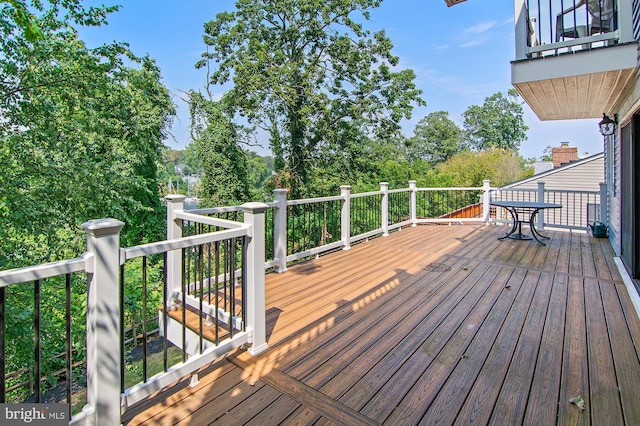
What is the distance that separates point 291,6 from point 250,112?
5.04m

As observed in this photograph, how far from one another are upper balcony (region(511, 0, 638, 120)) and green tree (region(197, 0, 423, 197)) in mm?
10579

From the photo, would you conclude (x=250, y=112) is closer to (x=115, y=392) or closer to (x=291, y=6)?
(x=291, y=6)

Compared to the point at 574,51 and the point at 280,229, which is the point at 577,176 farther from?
the point at 280,229

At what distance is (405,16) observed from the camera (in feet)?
43.9

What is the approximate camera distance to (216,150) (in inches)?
581

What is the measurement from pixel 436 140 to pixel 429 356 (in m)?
40.3

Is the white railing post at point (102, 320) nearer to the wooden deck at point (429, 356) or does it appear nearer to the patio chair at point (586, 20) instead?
the wooden deck at point (429, 356)

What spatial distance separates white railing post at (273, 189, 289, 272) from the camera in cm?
417

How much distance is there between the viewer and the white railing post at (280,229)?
164 inches

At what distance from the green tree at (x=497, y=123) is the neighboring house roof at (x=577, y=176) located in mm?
27104

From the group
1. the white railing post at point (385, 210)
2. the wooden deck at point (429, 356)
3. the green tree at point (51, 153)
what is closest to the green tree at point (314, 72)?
the green tree at point (51, 153)

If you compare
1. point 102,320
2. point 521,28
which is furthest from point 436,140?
point 102,320

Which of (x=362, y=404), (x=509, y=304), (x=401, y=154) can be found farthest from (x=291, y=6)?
(x=401, y=154)

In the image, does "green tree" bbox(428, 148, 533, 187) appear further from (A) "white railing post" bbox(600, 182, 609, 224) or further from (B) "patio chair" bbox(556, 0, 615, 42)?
(B) "patio chair" bbox(556, 0, 615, 42)
